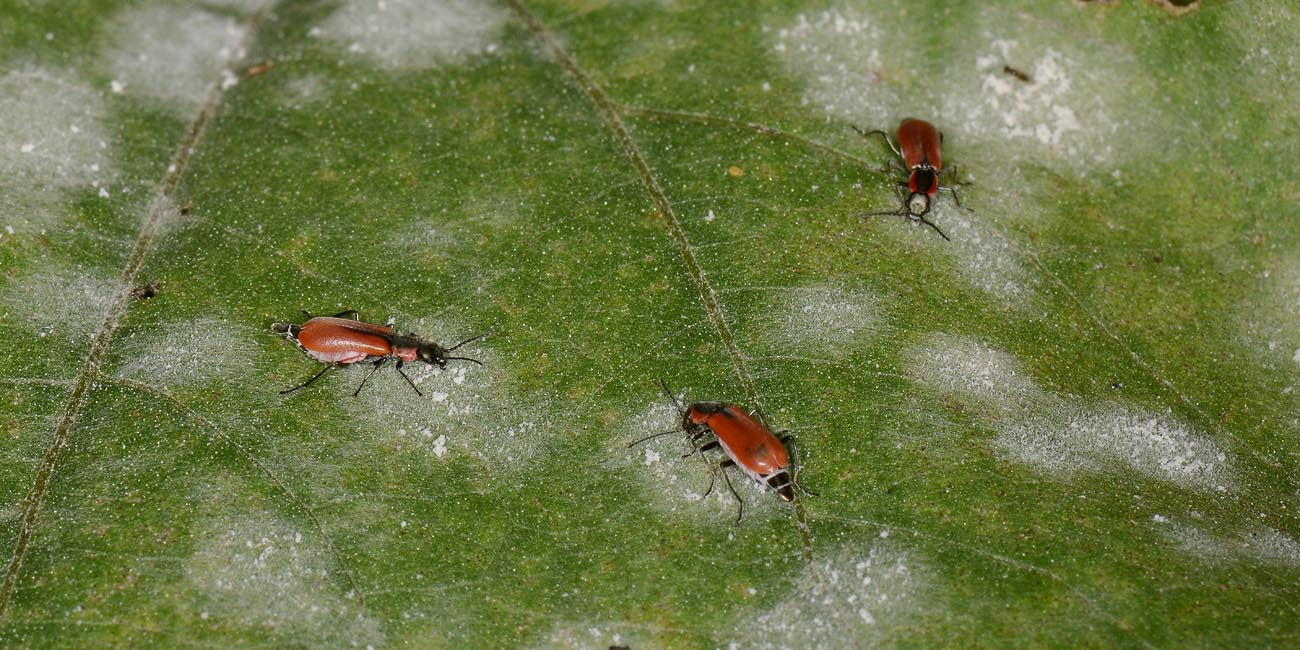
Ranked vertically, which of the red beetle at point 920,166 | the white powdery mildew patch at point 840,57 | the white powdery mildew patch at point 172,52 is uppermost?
the white powdery mildew patch at point 840,57

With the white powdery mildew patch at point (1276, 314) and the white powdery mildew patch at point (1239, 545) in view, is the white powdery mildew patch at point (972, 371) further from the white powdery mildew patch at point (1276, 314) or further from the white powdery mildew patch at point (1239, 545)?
the white powdery mildew patch at point (1276, 314)

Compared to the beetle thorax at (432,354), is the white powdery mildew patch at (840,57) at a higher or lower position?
higher

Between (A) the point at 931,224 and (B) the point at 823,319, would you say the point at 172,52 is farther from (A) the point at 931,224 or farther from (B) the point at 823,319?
(A) the point at 931,224

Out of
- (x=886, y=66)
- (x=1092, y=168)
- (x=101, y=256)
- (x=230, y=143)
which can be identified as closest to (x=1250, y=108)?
(x=1092, y=168)

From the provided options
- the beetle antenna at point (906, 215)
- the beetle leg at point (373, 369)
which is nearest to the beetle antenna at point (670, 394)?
the beetle leg at point (373, 369)

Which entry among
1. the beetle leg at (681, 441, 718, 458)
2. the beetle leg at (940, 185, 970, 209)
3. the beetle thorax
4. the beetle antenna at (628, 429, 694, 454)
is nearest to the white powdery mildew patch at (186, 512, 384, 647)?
the beetle thorax

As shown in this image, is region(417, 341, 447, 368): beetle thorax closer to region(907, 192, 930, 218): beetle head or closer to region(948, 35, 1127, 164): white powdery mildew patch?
region(907, 192, 930, 218): beetle head

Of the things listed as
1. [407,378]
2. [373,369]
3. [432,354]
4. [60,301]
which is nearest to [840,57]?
[432,354]

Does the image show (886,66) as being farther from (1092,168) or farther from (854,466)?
(854,466)
